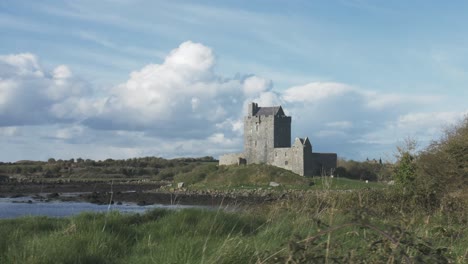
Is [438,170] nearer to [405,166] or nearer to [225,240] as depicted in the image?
[405,166]

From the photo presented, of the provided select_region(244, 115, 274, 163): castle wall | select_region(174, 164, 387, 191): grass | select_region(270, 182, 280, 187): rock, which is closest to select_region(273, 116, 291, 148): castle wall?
select_region(244, 115, 274, 163): castle wall

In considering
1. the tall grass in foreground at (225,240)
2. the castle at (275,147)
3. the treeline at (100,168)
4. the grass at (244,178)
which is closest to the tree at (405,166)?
the tall grass in foreground at (225,240)

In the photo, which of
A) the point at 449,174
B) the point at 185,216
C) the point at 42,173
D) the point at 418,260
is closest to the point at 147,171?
the point at 42,173

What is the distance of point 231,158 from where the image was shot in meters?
75.7

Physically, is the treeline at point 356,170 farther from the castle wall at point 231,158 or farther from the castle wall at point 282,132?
the castle wall at point 231,158

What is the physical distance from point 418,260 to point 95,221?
6598 millimetres

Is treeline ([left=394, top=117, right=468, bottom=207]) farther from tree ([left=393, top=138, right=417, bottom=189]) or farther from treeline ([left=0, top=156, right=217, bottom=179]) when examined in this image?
treeline ([left=0, top=156, right=217, bottom=179])

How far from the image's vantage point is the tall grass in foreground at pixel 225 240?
3.78 meters

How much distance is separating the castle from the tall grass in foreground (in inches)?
2225

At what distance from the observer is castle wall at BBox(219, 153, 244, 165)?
7478 centimetres

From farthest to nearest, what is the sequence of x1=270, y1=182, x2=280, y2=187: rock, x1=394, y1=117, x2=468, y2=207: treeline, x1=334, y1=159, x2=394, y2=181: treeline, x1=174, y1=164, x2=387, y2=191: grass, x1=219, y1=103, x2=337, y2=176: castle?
x1=219, y1=103, x2=337, y2=176: castle < x1=334, y1=159, x2=394, y2=181: treeline < x1=174, y1=164, x2=387, y2=191: grass < x1=270, y1=182, x2=280, y2=187: rock < x1=394, y1=117, x2=468, y2=207: treeline

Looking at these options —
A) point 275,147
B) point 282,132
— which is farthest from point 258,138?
point 282,132

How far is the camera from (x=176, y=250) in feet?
20.9

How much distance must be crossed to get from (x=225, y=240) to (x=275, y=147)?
66648 mm
